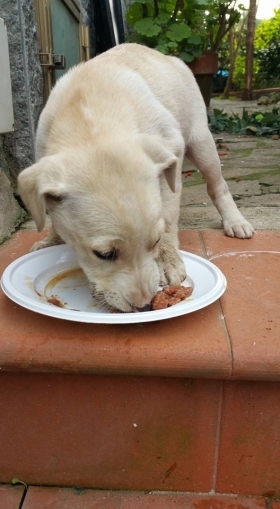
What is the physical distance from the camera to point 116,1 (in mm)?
9039

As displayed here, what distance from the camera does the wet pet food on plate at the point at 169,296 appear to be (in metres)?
1.98

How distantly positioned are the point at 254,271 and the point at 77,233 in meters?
0.98

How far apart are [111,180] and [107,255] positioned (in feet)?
0.96

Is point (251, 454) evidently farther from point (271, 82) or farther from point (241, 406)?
point (271, 82)

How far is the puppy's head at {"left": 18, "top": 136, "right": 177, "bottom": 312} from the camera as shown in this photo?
1.90 metres

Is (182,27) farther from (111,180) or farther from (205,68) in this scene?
(111,180)

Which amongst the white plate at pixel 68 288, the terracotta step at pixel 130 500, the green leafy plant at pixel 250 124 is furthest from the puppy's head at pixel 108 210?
the green leafy plant at pixel 250 124

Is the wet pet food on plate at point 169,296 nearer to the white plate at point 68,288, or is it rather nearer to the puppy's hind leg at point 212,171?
the white plate at point 68,288

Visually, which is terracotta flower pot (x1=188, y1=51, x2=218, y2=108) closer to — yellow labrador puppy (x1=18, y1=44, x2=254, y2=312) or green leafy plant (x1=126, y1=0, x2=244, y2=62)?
green leafy plant (x1=126, y1=0, x2=244, y2=62)

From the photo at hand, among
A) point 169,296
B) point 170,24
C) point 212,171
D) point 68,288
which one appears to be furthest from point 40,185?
point 170,24

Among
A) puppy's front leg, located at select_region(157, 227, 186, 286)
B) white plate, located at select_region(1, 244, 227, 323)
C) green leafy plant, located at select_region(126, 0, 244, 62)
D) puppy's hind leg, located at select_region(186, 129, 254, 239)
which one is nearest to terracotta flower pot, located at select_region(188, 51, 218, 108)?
green leafy plant, located at select_region(126, 0, 244, 62)

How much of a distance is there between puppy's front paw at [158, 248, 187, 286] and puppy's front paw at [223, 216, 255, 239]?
29.7 inches

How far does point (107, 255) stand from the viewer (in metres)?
1.98

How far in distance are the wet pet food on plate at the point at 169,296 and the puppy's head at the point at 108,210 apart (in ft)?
0.13
